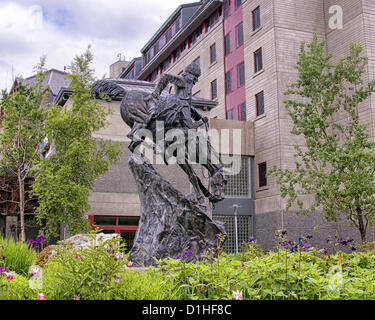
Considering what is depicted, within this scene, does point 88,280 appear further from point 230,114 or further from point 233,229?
point 230,114

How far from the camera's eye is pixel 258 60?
100ft

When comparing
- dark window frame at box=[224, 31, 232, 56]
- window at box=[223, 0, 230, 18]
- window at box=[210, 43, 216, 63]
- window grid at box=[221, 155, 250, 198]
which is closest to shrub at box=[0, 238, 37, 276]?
window grid at box=[221, 155, 250, 198]

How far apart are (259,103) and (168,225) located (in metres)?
19.9

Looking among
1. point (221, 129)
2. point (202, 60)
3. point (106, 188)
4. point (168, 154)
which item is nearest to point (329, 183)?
point (168, 154)

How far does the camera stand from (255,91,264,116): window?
2978 cm

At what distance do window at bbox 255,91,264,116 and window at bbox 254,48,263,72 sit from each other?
1.69 m

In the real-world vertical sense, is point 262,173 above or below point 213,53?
below

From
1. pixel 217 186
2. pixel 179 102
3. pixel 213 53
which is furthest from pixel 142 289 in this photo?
pixel 213 53

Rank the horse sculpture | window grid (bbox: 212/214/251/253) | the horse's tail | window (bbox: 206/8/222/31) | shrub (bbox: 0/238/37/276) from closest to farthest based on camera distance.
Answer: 1. shrub (bbox: 0/238/37/276)
2. the horse sculpture
3. the horse's tail
4. window grid (bbox: 212/214/251/253)
5. window (bbox: 206/8/222/31)

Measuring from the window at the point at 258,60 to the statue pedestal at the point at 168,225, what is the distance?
19.8 metres

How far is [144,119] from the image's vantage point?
12.7 metres

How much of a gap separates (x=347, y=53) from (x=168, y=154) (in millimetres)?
19168

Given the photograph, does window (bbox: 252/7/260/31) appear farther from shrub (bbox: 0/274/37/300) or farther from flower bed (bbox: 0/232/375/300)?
shrub (bbox: 0/274/37/300)
